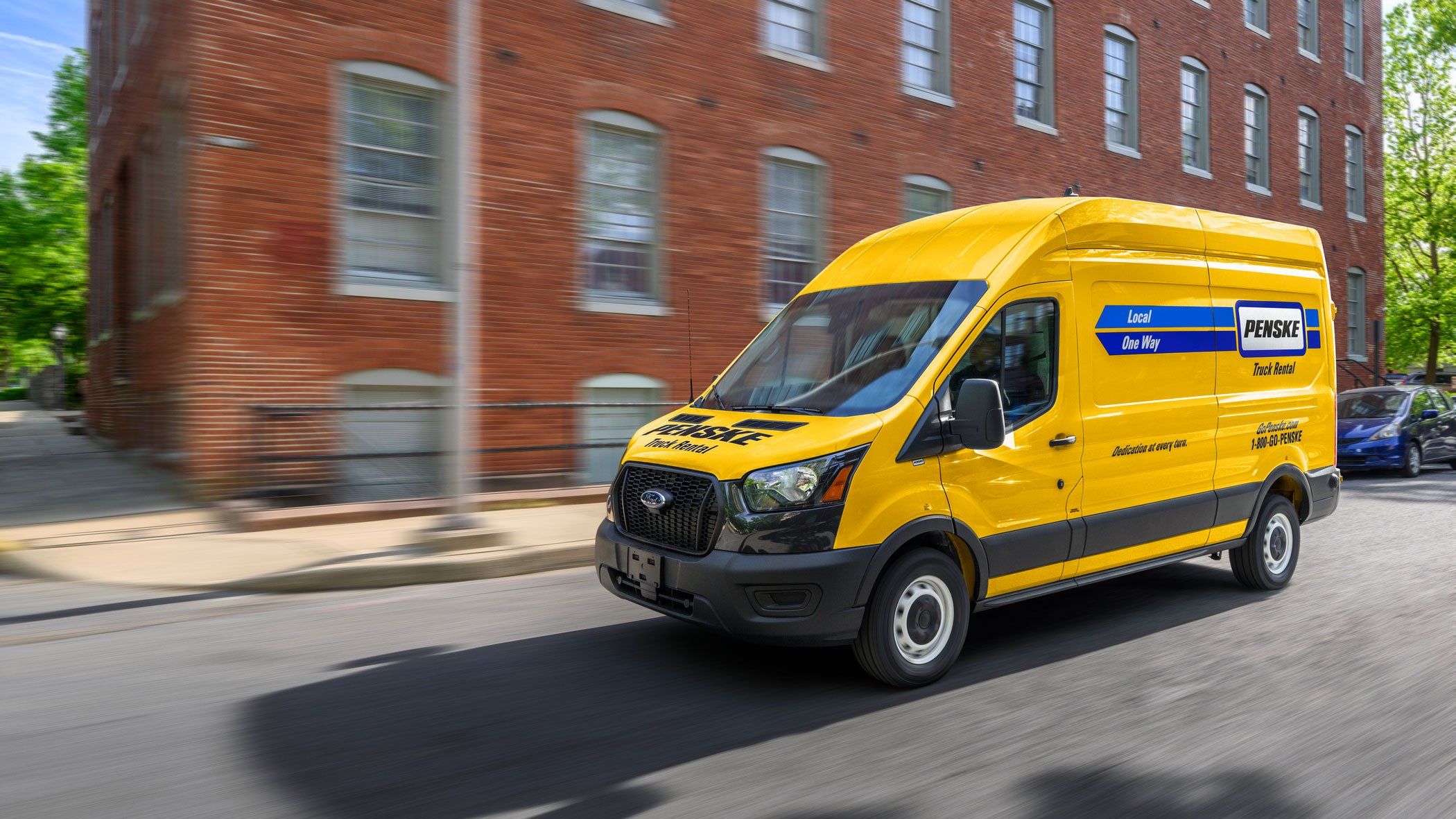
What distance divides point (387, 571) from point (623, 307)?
623cm

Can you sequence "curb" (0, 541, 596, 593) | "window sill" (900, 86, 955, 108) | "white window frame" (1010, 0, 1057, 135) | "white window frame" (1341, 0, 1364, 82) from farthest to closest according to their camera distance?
"white window frame" (1341, 0, 1364, 82), "white window frame" (1010, 0, 1057, 135), "window sill" (900, 86, 955, 108), "curb" (0, 541, 596, 593)

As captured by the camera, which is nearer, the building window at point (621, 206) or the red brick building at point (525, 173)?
the red brick building at point (525, 173)

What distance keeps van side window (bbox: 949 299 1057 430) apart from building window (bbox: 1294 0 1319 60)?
27.0 meters

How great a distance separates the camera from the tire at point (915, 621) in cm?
480

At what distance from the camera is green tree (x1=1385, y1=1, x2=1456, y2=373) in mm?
32906

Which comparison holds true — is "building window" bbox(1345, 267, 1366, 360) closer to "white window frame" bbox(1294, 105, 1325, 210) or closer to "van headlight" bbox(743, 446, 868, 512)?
"white window frame" bbox(1294, 105, 1325, 210)

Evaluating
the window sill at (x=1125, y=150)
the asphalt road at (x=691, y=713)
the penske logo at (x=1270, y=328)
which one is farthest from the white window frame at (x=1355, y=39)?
the asphalt road at (x=691, y=713)

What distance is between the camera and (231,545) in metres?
8.53

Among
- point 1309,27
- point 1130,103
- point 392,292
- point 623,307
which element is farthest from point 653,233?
point 1309,27

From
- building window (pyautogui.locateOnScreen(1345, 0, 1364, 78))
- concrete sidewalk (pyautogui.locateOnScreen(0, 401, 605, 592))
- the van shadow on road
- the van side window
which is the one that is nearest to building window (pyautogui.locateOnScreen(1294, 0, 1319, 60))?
building window (pyautogui.locateOnScreen(1345, 0, 1364, 78))

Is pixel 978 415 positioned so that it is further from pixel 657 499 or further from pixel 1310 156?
pixel 1310 156

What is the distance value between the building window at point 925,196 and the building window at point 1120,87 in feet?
18.4

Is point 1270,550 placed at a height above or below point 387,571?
above

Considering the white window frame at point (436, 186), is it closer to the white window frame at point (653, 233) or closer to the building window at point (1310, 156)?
the white window frame at point (653, 233)
